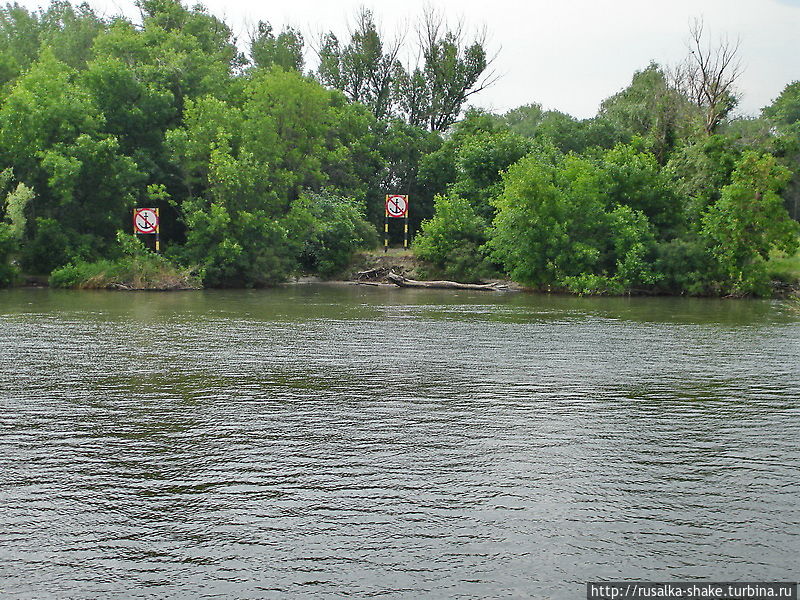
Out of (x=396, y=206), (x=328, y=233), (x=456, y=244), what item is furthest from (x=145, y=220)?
(x=456, y=244)

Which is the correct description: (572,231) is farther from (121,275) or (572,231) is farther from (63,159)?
(63,159)

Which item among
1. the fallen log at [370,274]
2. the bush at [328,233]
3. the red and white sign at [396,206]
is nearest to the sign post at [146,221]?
the bush at [328,233]

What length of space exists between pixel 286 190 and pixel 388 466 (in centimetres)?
3777

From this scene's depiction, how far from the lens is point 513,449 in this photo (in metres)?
11.6

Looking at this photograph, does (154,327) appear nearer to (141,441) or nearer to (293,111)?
(141,441)

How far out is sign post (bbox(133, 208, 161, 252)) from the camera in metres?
43.1

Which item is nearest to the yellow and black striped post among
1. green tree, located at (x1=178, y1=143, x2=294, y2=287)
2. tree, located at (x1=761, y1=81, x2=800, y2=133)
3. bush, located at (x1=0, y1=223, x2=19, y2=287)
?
green tree, located at (x1=178, y1=143, x2=294, y2=287)

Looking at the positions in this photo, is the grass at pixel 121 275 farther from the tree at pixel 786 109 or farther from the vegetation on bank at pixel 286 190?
the tree at pixel 786 109

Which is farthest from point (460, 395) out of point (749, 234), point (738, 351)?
point (749, 234)

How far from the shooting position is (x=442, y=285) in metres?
45.2

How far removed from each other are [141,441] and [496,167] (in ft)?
133

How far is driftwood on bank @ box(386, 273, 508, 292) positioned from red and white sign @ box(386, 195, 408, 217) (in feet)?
16.4

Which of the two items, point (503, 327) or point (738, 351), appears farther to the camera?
point (503, 327)

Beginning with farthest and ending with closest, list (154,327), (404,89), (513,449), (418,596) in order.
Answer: (404,89) → (154,327) → (513,449) → (418,596)
